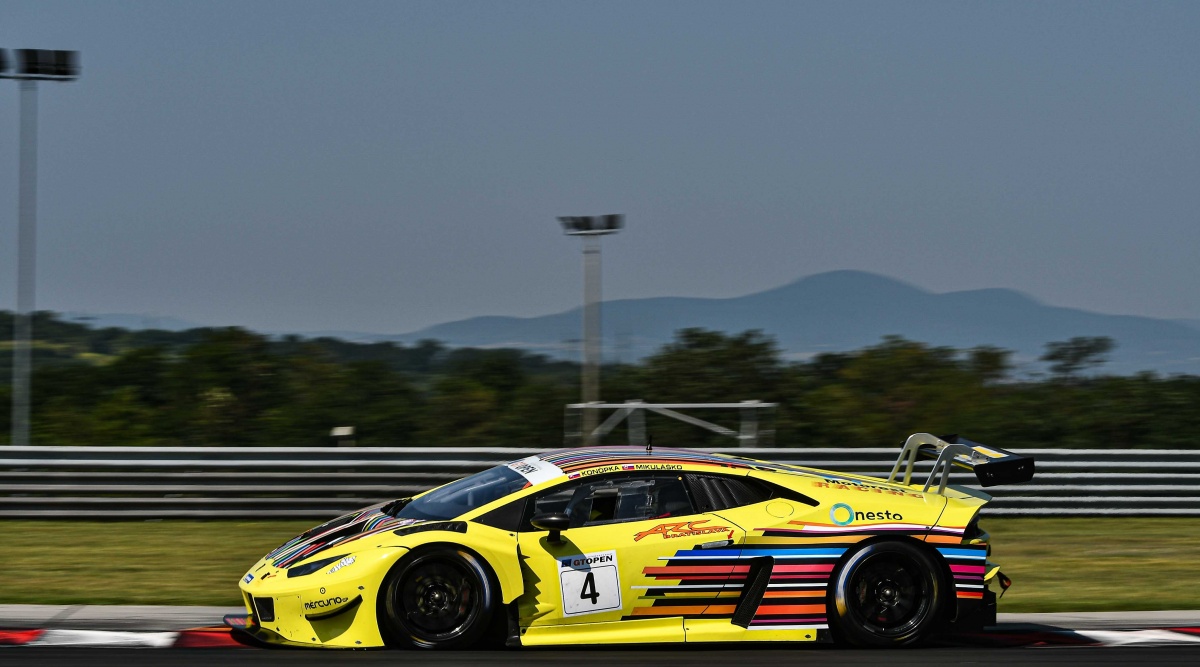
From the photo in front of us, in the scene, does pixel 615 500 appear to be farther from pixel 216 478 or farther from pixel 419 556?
pixel 216 478

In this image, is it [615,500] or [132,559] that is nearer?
[615,500]

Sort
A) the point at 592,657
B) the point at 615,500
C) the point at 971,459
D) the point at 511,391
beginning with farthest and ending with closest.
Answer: the point at 511,391 → the point at 971,459 → the point at 615,500 → the point at 592,657

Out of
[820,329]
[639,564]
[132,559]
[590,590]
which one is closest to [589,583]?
[590,590]

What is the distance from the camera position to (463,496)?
674cm

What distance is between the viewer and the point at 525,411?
15.9m

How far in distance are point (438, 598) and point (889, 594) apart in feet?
8.23

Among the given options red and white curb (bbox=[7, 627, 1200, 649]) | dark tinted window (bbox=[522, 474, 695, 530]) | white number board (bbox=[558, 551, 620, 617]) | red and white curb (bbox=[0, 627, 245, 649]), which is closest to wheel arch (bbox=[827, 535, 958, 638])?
red and white curb (bbox=[7, 627, 1200, 649])

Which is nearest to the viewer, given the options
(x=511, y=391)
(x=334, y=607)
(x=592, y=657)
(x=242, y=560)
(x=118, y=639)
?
(x=334, y=607)

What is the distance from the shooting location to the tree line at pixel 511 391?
1494cm

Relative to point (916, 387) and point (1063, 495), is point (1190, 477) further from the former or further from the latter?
point (916, 387)

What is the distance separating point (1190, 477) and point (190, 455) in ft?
33.0

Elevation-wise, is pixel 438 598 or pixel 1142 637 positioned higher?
pixel 438 598

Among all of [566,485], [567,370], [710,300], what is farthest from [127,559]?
[710,300]

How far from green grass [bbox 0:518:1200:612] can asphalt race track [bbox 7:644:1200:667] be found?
152 centimetres
